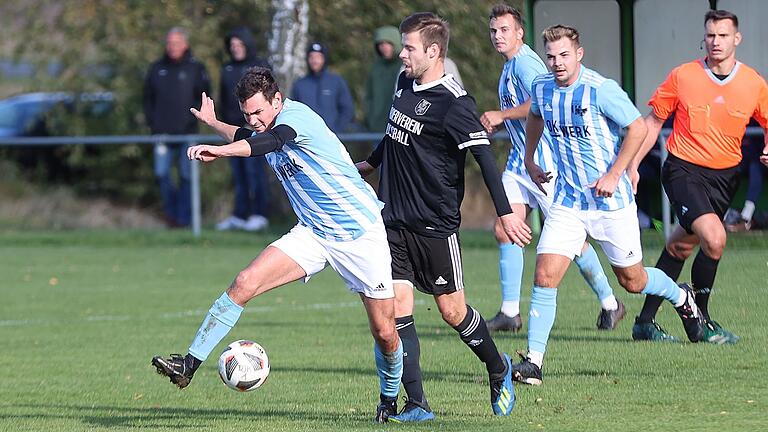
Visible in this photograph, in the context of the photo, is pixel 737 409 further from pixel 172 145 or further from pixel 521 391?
pixel 172 145

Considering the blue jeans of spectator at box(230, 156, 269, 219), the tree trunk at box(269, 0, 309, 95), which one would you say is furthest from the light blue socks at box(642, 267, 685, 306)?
the tree trunk at box(269, 0, 309, 95)

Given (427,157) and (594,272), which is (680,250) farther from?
(427,157)

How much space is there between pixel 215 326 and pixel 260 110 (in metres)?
1.07

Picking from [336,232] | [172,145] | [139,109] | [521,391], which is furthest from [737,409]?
[139,109]

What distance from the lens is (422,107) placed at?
301 inches

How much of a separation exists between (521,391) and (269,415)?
56.4 inches

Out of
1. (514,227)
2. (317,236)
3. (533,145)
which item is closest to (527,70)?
(533,145)

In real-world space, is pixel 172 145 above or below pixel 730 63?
below

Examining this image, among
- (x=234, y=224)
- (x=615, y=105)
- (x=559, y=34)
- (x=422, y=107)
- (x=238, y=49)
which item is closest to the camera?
(x=422, y=107)

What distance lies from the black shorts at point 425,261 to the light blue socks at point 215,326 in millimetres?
870

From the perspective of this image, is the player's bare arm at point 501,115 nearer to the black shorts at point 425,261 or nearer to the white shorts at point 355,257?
the black shorts at point 425,261

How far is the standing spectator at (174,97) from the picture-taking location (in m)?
19.2

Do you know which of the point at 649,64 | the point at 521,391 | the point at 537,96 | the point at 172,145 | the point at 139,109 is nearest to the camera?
the point at 521,391

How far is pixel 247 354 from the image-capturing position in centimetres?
731
